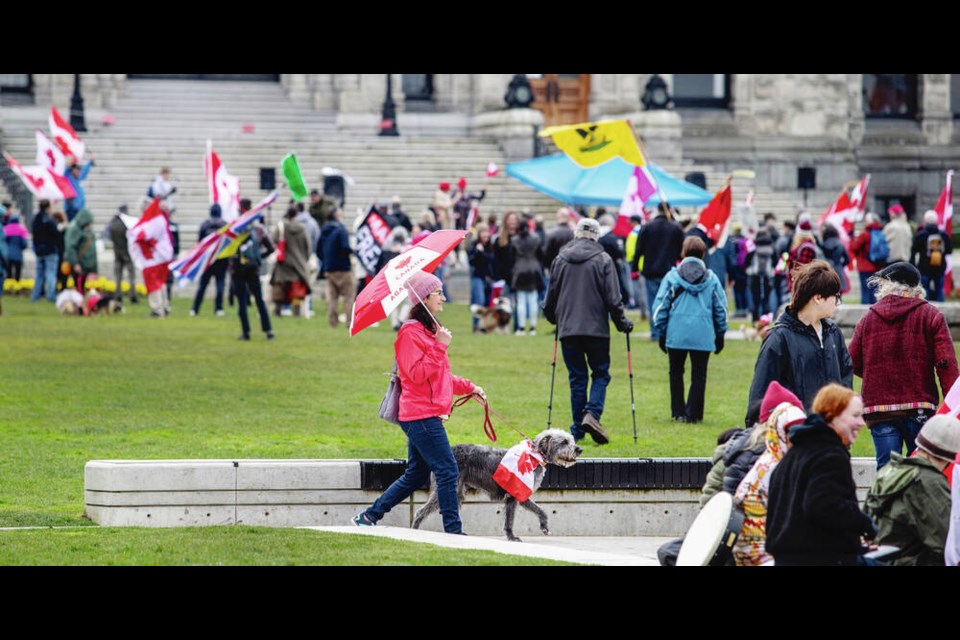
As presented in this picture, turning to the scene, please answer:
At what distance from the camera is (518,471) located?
11.5 metres

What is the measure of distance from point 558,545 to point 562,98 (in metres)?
37.9

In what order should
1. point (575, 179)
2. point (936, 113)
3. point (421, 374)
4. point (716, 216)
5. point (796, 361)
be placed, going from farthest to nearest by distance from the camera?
point (936, 113)
point (575, 179)
point (716, 216)
point (421, 374)
point (796, 361)

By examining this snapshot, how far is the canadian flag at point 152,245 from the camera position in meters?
24.3

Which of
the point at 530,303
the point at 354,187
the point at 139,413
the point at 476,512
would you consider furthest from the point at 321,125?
the point at 476,512

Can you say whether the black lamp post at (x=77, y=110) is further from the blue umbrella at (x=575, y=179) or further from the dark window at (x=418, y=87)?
the blue umbrella at (x=575, y=179)

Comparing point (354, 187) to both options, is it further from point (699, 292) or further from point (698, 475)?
point (698, 475)

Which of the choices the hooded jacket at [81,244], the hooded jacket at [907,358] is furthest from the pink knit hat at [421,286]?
the hooded jacket at [81,244]

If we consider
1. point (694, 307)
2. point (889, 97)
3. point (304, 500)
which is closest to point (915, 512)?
point (304, 500)

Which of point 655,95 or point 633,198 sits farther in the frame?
point 655,95

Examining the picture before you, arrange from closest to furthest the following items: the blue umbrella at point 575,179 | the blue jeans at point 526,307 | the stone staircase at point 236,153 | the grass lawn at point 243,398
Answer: the grass lawn at point 243,398 → the blue jeans at point 526,307 → the blue umbrella at point 575,179 → the stone staircase at point 236,153

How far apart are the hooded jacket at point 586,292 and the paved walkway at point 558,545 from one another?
2.73m

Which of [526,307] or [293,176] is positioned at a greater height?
[293,176]

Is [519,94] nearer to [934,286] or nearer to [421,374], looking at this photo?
[934,286]
